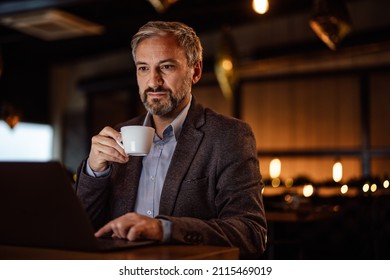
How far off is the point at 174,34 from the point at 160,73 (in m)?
0.14

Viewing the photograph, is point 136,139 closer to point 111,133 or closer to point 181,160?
point 111,133

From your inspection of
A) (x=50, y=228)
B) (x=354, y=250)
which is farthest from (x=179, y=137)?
(x=354, y=250)

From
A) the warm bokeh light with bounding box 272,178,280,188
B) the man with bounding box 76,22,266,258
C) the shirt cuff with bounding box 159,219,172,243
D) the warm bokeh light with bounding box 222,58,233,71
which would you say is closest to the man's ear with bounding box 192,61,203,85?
the man with bounding box 76,22,266,258

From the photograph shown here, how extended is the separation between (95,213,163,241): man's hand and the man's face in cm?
56

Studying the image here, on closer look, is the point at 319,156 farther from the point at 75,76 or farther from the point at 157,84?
the point at 157,84

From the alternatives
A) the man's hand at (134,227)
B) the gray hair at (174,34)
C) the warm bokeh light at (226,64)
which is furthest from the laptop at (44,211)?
the warm bokeh light at (226,64)

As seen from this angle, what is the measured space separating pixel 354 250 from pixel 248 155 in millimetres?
3186

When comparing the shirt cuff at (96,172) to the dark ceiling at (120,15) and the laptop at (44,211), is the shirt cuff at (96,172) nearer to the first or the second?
the laptop at (44,211)

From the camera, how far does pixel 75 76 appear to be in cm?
925

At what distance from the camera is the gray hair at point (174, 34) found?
1955mm

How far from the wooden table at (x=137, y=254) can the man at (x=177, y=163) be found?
0.32m

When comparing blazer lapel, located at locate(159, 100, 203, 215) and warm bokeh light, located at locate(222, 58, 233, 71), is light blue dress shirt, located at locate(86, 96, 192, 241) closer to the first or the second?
blazer lapel, located at locate(159, 100, 203, 215)

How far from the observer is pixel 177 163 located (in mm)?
1901

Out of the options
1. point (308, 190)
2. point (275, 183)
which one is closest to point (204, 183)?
point (308, 190)
